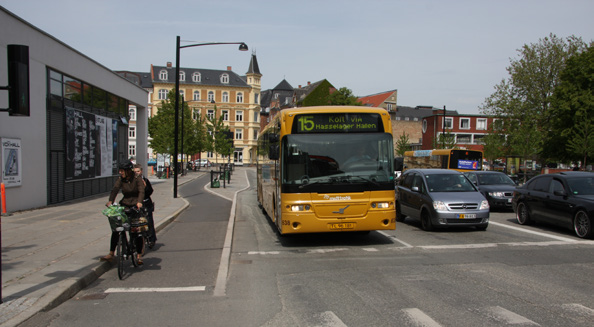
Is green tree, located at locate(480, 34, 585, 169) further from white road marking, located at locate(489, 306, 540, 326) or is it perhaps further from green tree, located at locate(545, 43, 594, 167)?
white road marking, located at locate(489, 306, 540, 326)

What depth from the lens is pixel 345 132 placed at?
33.3ft

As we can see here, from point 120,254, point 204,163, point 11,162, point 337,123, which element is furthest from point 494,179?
point 204,163

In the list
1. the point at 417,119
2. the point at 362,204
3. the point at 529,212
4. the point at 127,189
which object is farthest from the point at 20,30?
the point at 417,119

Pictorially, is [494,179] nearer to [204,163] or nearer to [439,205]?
[439,205]

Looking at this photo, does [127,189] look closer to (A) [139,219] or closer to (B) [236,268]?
(A) [139,219]

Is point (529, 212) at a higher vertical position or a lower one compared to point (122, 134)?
lower

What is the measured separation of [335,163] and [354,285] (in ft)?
11.8

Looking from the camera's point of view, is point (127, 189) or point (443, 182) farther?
point (443, 182)

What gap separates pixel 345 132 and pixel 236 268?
3.73m

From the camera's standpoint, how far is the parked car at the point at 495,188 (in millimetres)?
17625

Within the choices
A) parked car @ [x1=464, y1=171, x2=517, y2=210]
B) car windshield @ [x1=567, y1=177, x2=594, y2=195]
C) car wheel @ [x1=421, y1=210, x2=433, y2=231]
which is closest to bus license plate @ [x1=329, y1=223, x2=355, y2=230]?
car wheel @ [x1=421, y1=210, x2=433, y2=231]

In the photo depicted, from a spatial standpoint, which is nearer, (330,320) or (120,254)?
(330,320)

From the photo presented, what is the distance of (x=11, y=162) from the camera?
1510cm

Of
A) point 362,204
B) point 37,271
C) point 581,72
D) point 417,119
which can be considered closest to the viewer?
point 37,271
